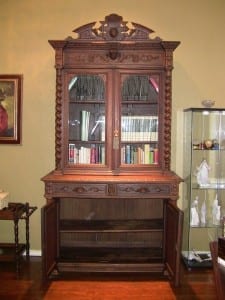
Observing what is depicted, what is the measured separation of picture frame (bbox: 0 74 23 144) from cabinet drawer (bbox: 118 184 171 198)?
4.41 ft

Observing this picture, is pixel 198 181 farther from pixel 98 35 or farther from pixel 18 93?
Answer: pixel 18 93

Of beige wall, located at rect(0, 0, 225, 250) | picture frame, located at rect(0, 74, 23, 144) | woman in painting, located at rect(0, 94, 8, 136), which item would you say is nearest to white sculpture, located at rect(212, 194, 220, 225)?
beige wall, located at rect(0, 0, 225, 250)

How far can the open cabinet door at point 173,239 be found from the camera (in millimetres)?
2971

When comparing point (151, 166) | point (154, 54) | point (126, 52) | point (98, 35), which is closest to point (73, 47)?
point (98, 35)

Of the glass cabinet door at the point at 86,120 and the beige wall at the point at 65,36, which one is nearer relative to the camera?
the glass cabinet door at the point at 86,120

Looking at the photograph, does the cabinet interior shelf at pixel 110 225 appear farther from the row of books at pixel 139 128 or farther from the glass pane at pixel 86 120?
the row of books at pixel 139 128

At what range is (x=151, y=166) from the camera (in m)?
3.45

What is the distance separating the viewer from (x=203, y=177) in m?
3.66

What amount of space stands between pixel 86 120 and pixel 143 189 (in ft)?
2.95

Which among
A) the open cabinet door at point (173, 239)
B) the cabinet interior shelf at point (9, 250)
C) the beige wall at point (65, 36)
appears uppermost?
the beige wall at point (65, 36)

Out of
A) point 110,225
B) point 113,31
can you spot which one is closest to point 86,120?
point 113,31

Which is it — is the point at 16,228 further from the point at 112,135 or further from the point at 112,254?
the point at 112,135

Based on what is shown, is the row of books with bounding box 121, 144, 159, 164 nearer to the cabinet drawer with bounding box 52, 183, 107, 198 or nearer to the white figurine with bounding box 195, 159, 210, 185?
the cabinet drawer with bounding box 52, 183, 107, 198

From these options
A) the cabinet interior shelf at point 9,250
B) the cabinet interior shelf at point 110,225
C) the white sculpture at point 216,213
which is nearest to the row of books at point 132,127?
the cabinet interior shelf at point 110,225
